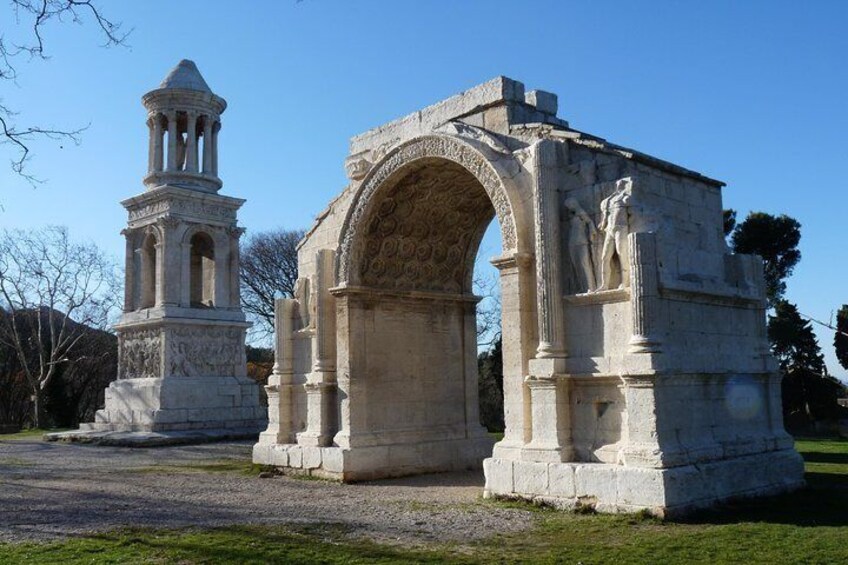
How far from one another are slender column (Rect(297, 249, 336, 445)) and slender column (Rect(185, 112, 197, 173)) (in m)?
12.4

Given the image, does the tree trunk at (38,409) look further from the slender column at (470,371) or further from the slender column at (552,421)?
the slender column at (552,421)

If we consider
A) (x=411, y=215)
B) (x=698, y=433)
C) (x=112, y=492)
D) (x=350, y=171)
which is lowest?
(x=112, y=492)

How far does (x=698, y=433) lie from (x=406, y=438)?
525 centimetres

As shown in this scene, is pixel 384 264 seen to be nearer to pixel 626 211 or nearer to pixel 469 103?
pixel 469 103

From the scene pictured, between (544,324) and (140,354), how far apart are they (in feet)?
53.5

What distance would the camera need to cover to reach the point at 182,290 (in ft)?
74.3

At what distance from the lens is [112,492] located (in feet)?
37.0

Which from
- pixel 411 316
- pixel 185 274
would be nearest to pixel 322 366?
pixel 411 316

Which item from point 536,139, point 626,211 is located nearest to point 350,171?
point 536,139

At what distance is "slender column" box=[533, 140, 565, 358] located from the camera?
971cm

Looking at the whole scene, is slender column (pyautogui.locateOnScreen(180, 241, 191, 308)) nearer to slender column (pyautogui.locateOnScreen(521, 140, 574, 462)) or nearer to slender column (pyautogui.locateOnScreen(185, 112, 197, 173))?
slender column (pyautogui.locateOnScreen(185, 112, 197, 173))

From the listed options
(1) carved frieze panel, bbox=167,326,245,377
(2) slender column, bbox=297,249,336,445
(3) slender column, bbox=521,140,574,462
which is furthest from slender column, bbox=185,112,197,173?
(3) slender column, bbox=521,140,574,462

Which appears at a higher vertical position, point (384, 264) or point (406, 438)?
point (384, 264)

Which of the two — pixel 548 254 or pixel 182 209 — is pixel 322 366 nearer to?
pixel 548 254
